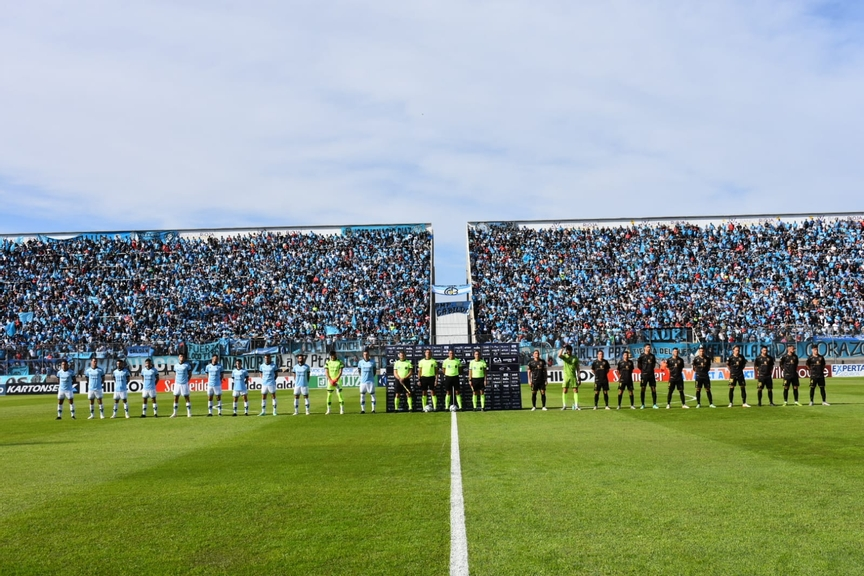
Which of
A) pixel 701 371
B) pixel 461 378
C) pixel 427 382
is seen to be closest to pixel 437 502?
pixel 427 382

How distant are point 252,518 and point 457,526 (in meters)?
2.21

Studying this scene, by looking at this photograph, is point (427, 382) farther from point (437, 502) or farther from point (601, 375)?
point (437, 502)

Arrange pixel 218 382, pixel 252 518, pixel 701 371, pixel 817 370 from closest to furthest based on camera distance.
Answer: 1. pixel 252 518
2. pixel 817 370
3. pixel 701 371
4. pixel 218 382

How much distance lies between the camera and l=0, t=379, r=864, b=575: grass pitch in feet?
21.9

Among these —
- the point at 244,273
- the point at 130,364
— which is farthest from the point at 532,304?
the point at 130,364

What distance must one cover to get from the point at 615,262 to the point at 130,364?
34.3m

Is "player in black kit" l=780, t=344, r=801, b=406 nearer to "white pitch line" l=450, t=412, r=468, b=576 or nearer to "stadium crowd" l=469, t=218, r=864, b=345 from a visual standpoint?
"white pitch line" l=450, t=412, r=468, b=576

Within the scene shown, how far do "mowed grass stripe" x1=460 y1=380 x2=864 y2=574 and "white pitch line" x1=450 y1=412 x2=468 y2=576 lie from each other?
89 mm

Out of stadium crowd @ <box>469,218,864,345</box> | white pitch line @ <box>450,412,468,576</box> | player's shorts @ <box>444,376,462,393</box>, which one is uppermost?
stadium crowd @ <box>469,218,864,345</box>

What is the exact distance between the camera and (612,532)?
24.4 ft

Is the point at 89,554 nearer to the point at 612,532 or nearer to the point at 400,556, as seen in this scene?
the point at 400,556

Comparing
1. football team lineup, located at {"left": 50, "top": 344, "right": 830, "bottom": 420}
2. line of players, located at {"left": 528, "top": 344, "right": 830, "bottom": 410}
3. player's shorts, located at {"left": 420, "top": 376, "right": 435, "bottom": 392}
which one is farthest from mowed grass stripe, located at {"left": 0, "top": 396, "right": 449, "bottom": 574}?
line of players, located at {"left": 528, "top": 344, "right": 830, "bottom": 410}

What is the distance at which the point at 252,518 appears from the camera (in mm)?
8430

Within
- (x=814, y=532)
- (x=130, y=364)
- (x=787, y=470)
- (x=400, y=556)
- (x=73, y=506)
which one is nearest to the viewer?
(x=400, y=556)
